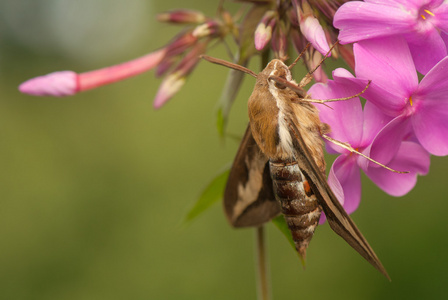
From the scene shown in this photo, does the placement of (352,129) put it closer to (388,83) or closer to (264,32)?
(388,83)

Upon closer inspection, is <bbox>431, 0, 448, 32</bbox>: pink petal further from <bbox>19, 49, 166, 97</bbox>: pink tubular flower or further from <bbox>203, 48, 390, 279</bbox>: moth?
<bbox>19, 49, 166, 97</bbox>: pink tubular flower

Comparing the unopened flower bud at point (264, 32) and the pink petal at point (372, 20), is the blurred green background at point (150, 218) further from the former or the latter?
the pink petal at point (372, 20)

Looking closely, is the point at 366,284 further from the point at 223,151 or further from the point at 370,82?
the point at 370,82

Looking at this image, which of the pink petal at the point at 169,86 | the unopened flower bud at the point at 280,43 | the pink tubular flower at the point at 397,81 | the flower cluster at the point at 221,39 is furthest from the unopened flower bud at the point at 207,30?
the pink tubular flower at the point at 397,81

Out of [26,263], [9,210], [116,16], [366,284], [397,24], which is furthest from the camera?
[116,16]

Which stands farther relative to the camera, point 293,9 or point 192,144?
point 192,144

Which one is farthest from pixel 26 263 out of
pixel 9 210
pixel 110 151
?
pixel 110 151
